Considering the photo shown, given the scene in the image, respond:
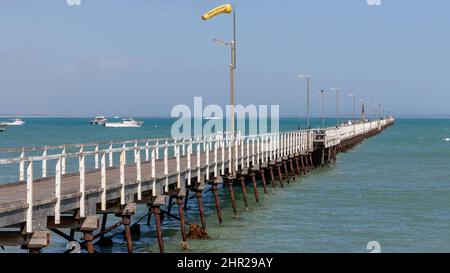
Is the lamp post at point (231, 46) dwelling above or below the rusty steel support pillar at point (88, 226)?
above

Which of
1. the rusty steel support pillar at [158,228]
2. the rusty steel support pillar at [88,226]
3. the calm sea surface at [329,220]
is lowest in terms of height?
the calm sea surface at [329,220]

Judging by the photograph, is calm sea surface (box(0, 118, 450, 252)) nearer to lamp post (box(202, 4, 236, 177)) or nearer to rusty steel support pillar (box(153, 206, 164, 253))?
rusty steel support pillar (box(153, 206, 164, 253))

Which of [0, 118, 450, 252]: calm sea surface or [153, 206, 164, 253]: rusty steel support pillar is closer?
[153, 206, 164, 253]: rusty steel support pillar

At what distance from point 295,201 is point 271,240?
11971 mm

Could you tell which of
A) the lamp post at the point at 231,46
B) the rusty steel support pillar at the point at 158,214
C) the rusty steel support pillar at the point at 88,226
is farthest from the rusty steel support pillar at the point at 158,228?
the lamp post at the point at 231,46

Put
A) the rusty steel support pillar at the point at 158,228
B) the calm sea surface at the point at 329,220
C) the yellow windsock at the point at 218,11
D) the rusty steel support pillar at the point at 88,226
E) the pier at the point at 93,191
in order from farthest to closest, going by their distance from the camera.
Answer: the yellow windsock at the point at 218,11, the calm sea surface at the point at 329,220, the rusty steel support pillar at the point at 158,228, the rusty steel support pillar at the point at 88,226, the pier at the point at 93,191

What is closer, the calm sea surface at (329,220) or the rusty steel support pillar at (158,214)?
the rusty steel support pillar at (158,214)

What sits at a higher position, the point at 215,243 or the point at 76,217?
the point at 76,217

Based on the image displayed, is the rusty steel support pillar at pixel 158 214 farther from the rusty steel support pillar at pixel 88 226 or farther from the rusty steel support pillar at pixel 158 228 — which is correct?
the rusty steel support pillar at pixel 88 226

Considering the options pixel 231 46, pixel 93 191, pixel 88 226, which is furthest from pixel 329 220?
pixel 88 226

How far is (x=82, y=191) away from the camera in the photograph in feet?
56.7

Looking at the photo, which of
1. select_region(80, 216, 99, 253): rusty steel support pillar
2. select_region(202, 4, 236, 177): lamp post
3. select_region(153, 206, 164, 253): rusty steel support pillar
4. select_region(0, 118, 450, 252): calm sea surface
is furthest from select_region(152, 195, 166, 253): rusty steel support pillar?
select_region(202, 4, 236, 177): lamp post
